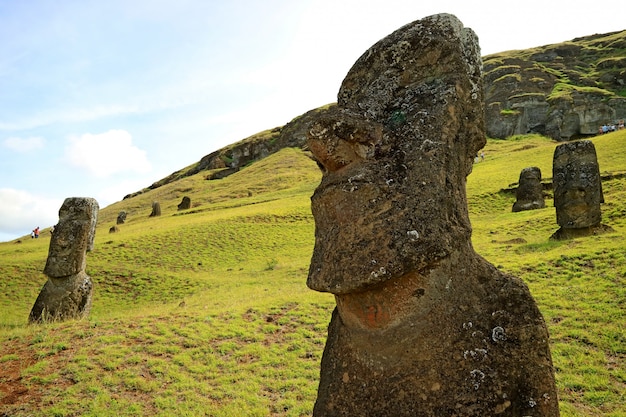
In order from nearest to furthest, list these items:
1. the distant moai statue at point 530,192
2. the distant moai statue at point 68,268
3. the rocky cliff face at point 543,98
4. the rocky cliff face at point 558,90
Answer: the distant moai statue at point 68,268
the distant moai statue at point 530,192
the rocky cliff face at point 558,90
the rocky cliff face at point 543,98

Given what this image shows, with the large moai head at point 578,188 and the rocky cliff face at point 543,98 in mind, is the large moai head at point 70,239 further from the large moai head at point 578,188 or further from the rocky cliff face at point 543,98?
the rocky cliff face at point 543,98

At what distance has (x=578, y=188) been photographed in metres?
15.5

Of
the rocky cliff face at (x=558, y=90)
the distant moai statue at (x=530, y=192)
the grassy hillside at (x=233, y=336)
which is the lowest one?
the grassy hillside at (x=233, y=336)

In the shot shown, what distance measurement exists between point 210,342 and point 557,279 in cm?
840

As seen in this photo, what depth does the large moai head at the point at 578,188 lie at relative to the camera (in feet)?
50.4

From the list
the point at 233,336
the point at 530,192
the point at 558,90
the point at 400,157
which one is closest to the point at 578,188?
the point at 530,192

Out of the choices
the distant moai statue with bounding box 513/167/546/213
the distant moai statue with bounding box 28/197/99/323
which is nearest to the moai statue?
the distant moai statue with bounding box 28/197/99/323

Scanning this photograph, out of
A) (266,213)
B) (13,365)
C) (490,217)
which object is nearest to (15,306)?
(13,365)

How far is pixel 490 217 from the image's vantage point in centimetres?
2575

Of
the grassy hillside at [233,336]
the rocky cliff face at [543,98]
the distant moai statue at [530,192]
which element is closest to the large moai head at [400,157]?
the grassy hillside at [233,336]

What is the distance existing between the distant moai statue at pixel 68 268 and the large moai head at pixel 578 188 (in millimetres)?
15194

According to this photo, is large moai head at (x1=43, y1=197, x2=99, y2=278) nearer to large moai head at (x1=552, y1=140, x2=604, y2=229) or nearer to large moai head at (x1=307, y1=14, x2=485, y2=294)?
large moai head at (x1=307, y1=14, x2=485, y2=294)

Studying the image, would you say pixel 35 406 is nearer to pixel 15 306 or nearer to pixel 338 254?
pixel 338 254

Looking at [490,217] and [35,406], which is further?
[490,217]
